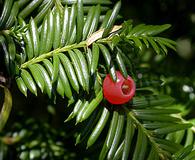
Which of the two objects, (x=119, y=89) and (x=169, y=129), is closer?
(x=119, y=89)

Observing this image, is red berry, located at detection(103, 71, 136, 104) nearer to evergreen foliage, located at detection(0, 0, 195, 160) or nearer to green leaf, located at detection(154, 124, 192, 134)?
evergreen foliage, located at detection(0, 0, 195, 160)

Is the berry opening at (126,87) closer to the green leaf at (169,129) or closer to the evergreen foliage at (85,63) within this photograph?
the evergreen foliage at (85,63)

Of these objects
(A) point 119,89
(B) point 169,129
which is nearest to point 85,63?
(A) point 119,89

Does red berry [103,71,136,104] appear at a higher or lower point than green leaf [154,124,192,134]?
higher

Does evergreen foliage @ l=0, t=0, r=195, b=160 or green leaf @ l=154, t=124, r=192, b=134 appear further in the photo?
green leaf @ l=154, t=124, r=192, b=134

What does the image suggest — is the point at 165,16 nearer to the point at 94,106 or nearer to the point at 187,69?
the point at 187,69

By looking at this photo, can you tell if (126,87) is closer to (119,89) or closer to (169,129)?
(119,89)

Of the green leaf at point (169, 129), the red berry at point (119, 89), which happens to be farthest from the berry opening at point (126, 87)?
the green leaf at point (169, 129)

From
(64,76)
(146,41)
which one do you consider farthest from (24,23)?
(146,41)

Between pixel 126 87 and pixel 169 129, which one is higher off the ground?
pixel 126 87

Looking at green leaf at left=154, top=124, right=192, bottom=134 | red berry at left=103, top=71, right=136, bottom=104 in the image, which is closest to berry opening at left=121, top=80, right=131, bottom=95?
red berry at left=103, top=71, right=136, bottom=104
